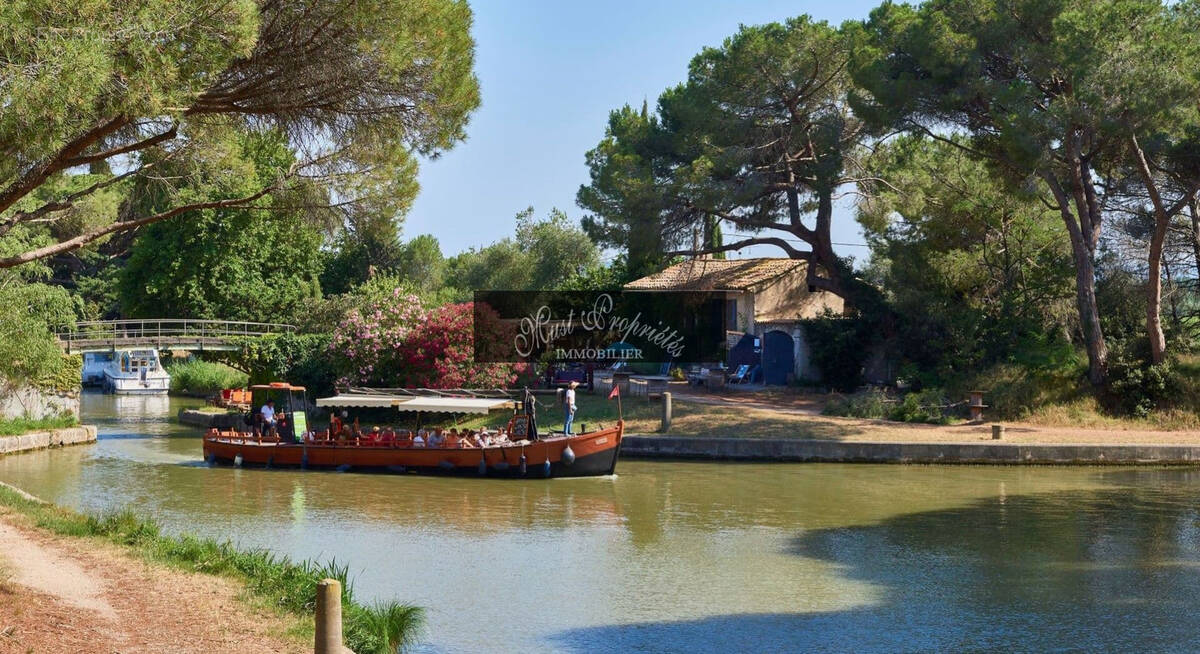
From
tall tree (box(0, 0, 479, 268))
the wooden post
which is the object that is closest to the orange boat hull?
tall tree (box(0, 0, 479, 268))

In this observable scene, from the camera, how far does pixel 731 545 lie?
698 inches

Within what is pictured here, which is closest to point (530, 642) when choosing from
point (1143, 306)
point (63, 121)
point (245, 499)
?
point (63, 121)

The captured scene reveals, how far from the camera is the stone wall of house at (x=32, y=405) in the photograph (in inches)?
1222

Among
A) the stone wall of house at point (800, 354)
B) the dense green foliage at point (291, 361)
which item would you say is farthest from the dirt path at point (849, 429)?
the dense green foliage at point (291, 361)

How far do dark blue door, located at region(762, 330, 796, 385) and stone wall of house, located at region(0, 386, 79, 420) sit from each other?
66.2ft

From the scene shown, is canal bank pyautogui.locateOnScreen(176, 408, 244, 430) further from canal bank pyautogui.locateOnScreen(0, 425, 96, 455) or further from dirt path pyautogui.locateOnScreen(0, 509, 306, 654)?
dirt path pyautogui.locateOnScreen(0, 509, 306, 654)

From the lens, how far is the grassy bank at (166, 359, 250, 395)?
51.2 m

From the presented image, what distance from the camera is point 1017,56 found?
1150 inches

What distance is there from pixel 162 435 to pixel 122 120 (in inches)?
974

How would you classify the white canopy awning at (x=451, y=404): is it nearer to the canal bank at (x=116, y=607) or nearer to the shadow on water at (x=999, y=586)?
the shadow on water at (x=999, y=586)

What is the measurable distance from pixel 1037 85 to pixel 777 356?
39.1ft

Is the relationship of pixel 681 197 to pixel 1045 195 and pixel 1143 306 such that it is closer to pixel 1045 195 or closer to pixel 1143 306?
pixel 1045 195

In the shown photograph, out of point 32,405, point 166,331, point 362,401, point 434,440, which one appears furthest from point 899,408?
point 166,331

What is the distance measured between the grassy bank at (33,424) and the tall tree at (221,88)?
14447mm
